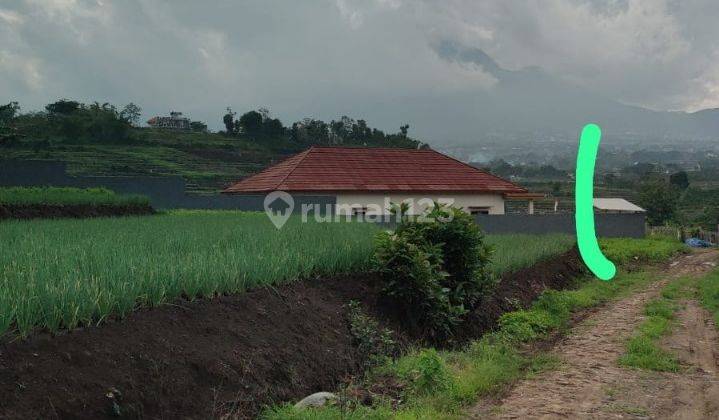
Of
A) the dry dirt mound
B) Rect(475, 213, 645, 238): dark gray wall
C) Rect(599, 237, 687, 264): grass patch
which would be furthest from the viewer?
Rect(475, 213, 645, 238): dark gray wall

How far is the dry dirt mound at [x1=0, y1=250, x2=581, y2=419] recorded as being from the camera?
4.02 metres

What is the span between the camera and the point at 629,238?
80.9ft

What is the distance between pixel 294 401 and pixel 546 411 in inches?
79.2

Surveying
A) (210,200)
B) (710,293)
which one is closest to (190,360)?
(710,293)

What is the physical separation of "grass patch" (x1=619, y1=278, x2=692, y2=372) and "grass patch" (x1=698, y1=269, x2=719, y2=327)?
0.35m

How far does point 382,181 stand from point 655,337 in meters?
20.2

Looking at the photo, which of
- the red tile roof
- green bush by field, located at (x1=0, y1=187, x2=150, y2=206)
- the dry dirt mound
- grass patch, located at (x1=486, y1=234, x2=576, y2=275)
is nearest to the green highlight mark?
grass patch, located at (x1=486, y1=234, x2=576, y2=275)

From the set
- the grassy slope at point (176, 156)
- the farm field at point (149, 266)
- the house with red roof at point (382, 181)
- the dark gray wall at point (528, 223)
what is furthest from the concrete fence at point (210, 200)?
the farm field at point (149, 266)

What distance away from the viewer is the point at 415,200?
2794 centimetres

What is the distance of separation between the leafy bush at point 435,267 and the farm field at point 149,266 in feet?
2.45

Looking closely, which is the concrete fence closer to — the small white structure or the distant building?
the small white structure

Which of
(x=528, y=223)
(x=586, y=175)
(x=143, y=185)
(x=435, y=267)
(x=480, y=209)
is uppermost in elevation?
(x=586, y=175)

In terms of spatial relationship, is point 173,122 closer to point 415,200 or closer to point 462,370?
A: point 415,200

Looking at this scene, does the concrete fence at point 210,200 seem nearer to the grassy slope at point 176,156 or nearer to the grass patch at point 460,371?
the grassy slope at point 176,156
